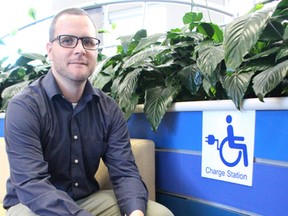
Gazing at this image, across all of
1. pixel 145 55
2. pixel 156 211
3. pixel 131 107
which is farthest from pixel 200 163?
pixel 145 55

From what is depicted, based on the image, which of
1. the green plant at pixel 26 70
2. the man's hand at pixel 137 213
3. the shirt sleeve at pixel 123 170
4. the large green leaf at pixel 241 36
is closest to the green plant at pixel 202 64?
the large green leaf at pixel 241 36

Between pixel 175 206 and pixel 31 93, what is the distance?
79 cm

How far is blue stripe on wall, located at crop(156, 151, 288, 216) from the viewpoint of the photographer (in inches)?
39.6

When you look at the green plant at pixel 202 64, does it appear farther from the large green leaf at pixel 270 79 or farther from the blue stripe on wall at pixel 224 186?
the blue stripe on wall at pixel 224 186

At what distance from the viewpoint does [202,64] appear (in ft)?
3.48

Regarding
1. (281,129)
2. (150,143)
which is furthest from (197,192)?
(281,129)

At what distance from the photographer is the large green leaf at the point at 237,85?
3.22ft

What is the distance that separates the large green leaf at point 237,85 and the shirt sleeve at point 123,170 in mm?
460

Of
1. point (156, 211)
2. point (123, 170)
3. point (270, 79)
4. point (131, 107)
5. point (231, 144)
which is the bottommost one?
point (156, 211)

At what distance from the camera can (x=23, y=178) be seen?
38.5 inches

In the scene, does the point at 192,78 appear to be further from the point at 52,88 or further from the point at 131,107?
the point at 52,88

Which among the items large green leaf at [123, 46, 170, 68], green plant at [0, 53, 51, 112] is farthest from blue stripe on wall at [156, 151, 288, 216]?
green plant at [0, 53, 51, 112]

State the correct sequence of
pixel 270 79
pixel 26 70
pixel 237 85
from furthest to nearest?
pixel 26 70, pixel 237 85, pixel 270 79

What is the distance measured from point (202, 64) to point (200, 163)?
0.42 m
